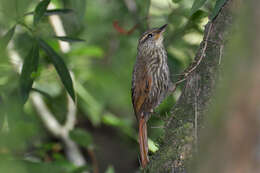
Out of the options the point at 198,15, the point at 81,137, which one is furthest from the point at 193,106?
the point at 81,137

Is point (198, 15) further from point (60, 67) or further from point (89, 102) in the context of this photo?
point (89, 102)

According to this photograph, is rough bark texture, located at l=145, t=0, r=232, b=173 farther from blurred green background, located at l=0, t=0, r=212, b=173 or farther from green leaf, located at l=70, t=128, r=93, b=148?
green leaf, located at l=70, t=128, r=93, b=148

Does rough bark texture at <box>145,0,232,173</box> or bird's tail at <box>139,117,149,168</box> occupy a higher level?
rough bark texture at <box>145,0,232,173</box>

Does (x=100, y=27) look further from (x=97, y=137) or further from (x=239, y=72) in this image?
(x=239, y=72)

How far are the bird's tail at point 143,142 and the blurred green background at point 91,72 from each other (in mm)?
81

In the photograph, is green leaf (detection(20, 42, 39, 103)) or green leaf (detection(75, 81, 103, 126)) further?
green leaf (detection(75, 81, 103, 126))

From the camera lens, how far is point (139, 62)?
4867 millimetres

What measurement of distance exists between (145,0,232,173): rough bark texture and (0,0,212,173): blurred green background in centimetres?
29

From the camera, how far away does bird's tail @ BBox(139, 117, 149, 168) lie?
12.0ft

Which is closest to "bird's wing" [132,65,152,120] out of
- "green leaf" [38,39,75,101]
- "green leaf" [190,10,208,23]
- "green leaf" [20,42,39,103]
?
"green leaf" [190,10,208,23]

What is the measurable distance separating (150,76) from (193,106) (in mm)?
1474

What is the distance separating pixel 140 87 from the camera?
4676mm

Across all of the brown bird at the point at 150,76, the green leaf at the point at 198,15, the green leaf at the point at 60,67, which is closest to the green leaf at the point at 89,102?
the brown bird at the point at 150,76

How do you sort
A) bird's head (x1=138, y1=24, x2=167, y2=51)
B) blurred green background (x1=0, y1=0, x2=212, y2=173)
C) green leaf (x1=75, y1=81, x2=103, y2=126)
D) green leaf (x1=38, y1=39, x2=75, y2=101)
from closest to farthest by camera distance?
green leaf (x1=38, y1=39, x2=75, y2=101) → blurred green background (x1=0, y1=0, x2=212, y2=173) → bird's head (x1=138, y1=24, x2=167, y2=51) → green leaf (x1=75, y1=81, x2=103, y2=126)
